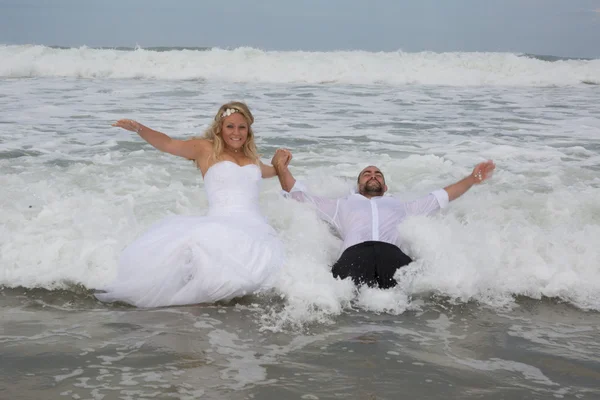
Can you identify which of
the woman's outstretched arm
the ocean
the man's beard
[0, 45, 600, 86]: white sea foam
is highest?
[0, 45, 600, 86]: white sea foam

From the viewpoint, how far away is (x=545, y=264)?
18.0ft

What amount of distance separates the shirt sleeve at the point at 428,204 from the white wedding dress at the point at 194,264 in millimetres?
1664

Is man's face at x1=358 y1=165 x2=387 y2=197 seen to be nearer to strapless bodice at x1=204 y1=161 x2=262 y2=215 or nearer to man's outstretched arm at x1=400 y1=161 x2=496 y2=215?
man's outstretched arm at x1=400 y1=161 x2=496 y2=215

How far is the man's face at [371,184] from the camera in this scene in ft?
20.3

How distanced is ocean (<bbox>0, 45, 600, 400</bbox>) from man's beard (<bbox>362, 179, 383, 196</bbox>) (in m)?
0.53

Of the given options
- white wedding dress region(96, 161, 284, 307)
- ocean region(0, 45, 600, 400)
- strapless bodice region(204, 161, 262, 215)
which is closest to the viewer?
ocean region(0, 45, 600, 400)

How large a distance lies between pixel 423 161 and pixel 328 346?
18.7 feet

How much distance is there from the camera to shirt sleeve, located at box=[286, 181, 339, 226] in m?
6.22

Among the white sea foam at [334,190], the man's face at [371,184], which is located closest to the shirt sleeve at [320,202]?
the white sea foam at [334,190]

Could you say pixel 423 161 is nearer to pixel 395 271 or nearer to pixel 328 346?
pixel 395 271

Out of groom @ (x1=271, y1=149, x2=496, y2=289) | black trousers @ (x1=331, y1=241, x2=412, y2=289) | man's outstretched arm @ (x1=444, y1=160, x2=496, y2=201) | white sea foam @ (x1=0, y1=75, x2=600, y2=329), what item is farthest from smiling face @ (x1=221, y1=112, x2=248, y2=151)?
man's outstretched arm @ (x1=444, y1=160, x2=496, y2=201)

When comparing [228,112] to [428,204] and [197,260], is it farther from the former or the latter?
[428,204]

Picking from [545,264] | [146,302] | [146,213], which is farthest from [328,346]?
[146,213]

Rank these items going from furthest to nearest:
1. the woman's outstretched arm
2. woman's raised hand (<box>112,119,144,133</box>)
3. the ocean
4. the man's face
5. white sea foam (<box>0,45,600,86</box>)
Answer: white sea foam (<box>0,45,600,86</box>)
the man's face
the woman's outstretched arm
woman's raised hand (<box>112,119,144,133</box>)
the ocean
